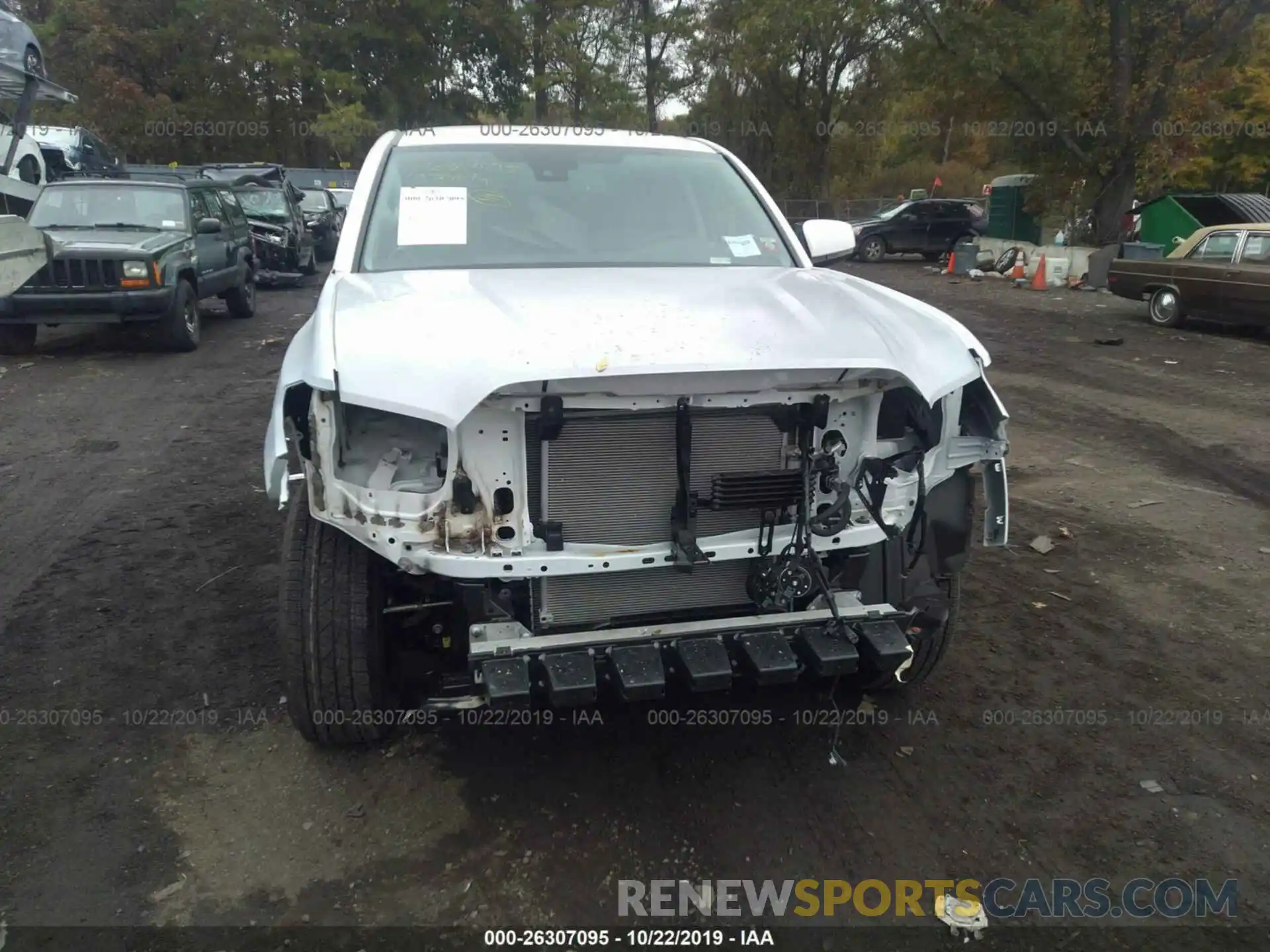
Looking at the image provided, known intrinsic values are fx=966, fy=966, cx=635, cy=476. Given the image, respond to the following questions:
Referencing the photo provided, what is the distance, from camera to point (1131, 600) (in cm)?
450

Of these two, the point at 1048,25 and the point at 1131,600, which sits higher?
the point at 1048,25

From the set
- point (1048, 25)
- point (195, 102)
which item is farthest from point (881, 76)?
point (195, 102)

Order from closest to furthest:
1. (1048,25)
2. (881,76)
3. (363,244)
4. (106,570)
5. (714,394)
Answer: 1. (714,394)
2. (363,244)
3. (106,570)
4. (1048,25)
5. (881,76)

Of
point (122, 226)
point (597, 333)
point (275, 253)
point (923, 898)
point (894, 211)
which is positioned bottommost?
point (923, 898)

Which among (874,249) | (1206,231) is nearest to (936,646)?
(1206,231)

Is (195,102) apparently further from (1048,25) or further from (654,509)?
(654,509)

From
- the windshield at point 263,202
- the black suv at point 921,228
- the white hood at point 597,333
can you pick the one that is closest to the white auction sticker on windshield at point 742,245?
the white hood at point 597,333

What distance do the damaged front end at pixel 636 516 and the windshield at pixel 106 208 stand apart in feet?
31.0

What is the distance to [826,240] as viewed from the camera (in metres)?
4.32

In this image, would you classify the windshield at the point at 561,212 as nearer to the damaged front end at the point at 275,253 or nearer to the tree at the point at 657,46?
the damaged front end at the point at 275,253

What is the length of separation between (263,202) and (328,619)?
15810 millimetres

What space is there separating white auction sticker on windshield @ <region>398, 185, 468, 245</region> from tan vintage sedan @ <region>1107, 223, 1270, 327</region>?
35.4ft

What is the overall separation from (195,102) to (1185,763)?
131ft

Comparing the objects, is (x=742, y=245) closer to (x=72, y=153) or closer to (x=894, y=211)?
(x=894, y=211)
